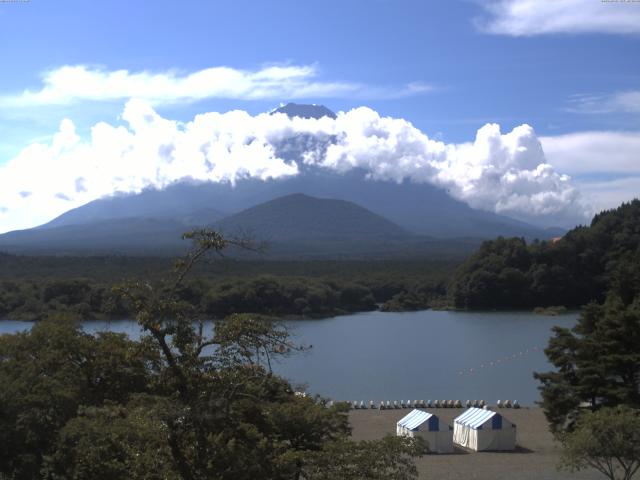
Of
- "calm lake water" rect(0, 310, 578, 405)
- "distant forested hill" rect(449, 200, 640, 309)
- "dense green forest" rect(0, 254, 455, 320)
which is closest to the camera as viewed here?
"calm lake water" rect(0, 310, 578, 405)

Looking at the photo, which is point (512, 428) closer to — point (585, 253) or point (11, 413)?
point (11, 413)

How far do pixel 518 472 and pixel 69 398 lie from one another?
7696 millimetres

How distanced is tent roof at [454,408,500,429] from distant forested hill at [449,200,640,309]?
30.7m

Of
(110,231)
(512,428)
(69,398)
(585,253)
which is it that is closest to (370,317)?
(585,253)

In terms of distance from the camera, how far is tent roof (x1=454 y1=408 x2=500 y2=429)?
14.3 meters

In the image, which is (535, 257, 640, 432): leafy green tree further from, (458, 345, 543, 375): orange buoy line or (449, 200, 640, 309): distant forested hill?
(449, 200, 640, 309): distant forested hill

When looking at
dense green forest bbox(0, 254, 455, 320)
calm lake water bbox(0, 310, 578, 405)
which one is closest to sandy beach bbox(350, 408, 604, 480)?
calm lake water bbox(0, 310, 578, 405)

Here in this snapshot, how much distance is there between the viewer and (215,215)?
139375 millimetres

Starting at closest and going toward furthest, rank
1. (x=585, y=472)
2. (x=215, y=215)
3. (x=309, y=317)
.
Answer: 1. (x=585, y=472)
2. (x=309, y=317)
3. (x=215, y=215)

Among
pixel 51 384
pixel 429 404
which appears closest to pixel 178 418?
pixel 51 384

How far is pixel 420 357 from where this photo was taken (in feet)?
89.1

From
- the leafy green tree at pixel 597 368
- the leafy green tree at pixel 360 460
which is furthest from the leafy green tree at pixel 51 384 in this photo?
the leafy green tree at pixel 597 368

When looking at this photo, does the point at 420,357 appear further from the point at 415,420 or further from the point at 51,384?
the point at 51,384

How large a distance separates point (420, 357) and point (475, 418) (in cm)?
1254
